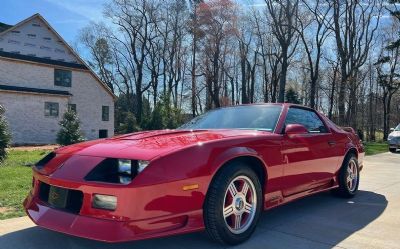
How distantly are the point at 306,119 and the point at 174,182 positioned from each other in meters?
2.86

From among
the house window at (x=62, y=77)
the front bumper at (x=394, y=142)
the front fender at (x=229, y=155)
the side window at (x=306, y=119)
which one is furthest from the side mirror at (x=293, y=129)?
the house window at (x=62, y=77)

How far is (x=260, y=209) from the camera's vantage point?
420 centimetres

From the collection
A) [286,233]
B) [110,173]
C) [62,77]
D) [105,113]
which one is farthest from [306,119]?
[105,113]

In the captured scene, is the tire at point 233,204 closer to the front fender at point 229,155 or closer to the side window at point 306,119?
the front fender at point 229,155

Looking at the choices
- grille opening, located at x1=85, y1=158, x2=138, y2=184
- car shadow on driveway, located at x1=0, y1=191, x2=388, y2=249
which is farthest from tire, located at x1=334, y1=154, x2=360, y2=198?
grille opening, located at x1=85, y1=158, x2=138, y2=184

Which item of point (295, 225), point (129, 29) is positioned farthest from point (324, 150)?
point (129, 29)

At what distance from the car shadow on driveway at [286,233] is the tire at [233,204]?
164mm

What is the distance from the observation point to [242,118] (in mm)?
5105

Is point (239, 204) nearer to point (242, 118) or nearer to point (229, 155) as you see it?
point (229, 155)

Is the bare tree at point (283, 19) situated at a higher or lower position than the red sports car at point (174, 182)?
higher

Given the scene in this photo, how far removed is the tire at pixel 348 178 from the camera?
6098 millimetres

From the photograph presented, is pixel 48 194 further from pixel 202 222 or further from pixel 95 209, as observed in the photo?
pixel 202 222

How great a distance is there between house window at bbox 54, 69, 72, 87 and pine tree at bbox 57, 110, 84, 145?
509 inches

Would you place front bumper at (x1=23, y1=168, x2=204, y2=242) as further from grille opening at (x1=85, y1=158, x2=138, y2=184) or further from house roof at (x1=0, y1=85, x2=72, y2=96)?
house roof at (x1=0, y1=85, x2=72, y2=96)
